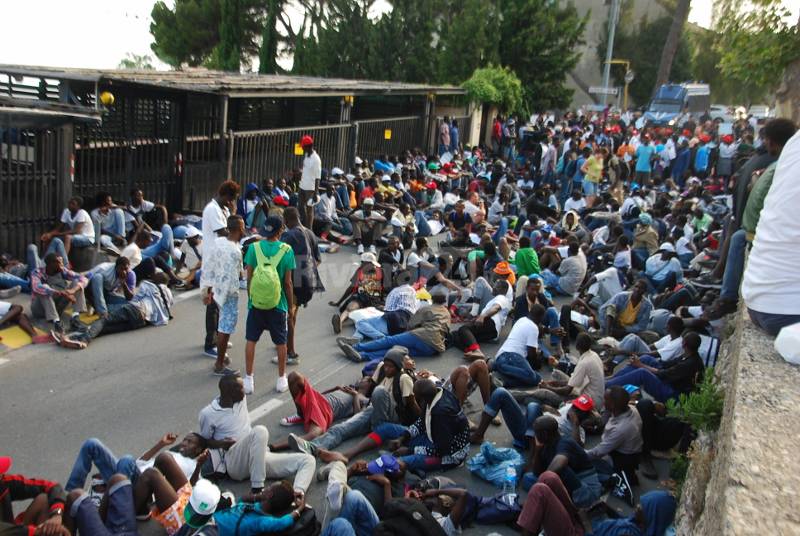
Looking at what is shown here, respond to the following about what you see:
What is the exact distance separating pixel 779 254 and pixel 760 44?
882 centimetres

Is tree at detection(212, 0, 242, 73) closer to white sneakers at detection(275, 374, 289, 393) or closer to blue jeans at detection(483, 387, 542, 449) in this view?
white sneakers at detection(275, 374, 289, 393)

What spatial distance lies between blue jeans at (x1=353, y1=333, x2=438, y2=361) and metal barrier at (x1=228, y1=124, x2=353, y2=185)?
696 cm

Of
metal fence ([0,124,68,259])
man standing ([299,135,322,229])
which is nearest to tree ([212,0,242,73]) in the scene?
man standing ([299,135,322,229])

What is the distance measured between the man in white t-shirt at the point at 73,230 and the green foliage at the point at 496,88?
1892 cm

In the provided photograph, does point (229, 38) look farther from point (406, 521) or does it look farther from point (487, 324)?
point (406, 521)

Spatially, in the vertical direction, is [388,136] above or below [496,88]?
below

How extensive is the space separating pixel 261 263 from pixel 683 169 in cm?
1879

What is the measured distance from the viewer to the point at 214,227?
30.9 ft

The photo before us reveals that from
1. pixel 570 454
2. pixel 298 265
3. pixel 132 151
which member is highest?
pixel 132 151

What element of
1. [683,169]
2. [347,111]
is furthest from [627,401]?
[683,169]

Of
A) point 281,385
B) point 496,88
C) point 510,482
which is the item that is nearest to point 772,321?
point 510,482

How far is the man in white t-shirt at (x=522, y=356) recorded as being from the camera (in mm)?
8844

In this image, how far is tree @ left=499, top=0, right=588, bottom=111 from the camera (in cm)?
3238

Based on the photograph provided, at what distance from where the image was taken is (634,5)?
48500 millimetres
